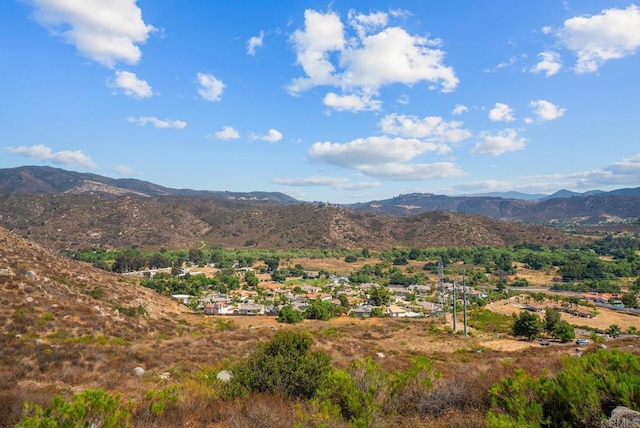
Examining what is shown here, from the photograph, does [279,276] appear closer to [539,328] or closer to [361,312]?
[361,312]

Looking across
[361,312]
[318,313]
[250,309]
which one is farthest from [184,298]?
[361,312]

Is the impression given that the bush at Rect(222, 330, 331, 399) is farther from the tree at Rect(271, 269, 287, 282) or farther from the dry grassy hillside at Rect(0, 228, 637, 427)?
the tree at Rect(271, 269, 287, 282)

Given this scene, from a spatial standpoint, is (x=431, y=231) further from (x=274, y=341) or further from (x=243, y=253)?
(x=274, y=341)

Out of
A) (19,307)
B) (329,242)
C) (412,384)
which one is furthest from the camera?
(329,242)

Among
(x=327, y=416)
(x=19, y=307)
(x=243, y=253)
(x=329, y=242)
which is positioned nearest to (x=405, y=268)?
(x=329, y=242)

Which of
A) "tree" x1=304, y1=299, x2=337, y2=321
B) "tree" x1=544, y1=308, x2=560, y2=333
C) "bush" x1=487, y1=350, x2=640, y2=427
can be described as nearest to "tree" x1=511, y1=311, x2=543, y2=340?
"tree" x1=544, y1=308, x2=560, y2=333

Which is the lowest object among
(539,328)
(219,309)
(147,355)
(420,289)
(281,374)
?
(420,289)
